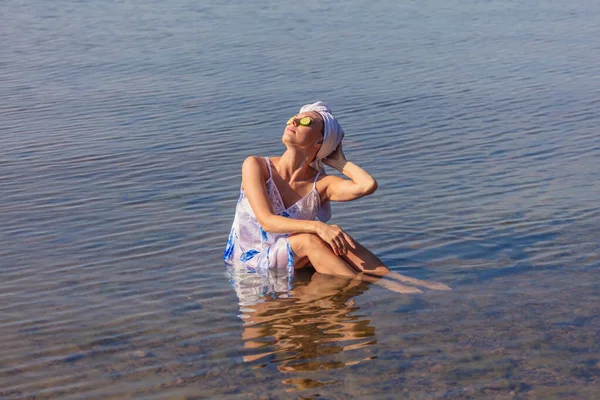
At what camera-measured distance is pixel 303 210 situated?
6.79 metres

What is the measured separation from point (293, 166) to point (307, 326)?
1.45 meters

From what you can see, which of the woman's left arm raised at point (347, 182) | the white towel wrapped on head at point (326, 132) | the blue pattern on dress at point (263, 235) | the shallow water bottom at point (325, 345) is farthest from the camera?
the blue pattern on dress at point (263, 235)

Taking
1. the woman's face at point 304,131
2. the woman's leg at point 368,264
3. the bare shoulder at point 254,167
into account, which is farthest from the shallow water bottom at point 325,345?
the woman's face at point 304,131

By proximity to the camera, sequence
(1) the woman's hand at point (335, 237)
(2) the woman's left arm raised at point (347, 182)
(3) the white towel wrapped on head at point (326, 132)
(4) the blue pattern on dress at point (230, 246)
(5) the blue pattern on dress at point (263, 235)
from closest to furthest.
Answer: (1) the woman's hand at point (335, 237) → (3) the white towel wrapped on head at point (326, 132) → (2) the woman's left arm raised at point (347, 182) → (5) the blue pattern on dress at point (263, 235) → (4) the blue pattern on dress at point (230, 246)

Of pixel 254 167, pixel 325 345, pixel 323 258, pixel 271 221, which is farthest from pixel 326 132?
pixel 325 345

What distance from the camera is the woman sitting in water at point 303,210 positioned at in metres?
6.43

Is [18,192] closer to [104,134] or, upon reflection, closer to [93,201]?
[93,201]

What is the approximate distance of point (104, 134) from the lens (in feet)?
37.3

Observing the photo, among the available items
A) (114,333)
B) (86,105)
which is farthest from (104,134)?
(114,333)

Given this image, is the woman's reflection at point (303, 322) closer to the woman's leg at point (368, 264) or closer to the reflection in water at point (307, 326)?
the reflection in water at point (307, 326)

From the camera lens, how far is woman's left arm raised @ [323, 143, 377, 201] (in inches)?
261

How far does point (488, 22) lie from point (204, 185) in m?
13.3

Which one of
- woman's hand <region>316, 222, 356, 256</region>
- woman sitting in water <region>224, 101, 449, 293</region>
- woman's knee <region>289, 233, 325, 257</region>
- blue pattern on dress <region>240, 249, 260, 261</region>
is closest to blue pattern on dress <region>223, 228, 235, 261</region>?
woman sitting in water <region>224, 101, 449, 293</region>

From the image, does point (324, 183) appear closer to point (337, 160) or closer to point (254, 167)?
point (337, 160)
